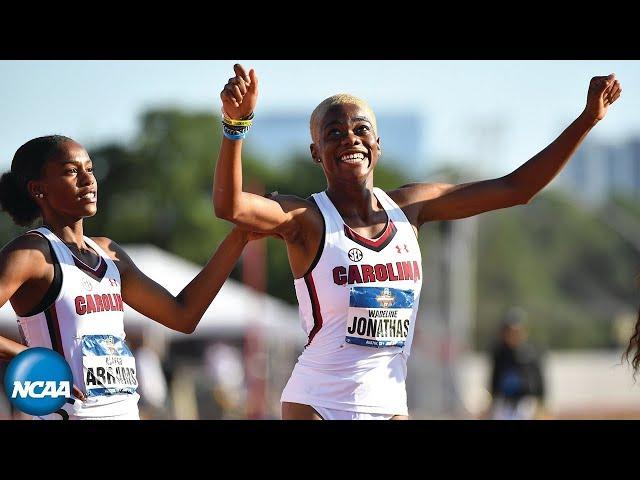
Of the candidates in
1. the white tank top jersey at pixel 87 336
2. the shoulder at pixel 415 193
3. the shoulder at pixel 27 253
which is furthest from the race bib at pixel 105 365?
the shoulder at pixel 415 193

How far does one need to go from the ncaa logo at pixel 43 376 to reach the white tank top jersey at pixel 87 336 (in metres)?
0.03

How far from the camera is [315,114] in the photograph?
579cm

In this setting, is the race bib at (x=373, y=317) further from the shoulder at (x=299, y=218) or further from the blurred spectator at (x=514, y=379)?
the blurred spectator at (x=514, y=379)

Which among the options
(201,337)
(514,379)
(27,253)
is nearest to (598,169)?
(201,337)

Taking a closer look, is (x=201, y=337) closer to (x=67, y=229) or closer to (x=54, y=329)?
(x=67, y=229)

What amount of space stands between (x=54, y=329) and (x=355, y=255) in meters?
1.33

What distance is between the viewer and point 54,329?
17.3ft

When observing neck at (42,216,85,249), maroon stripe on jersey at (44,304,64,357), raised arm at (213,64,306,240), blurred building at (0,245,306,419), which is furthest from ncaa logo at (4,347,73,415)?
blurred building at (0,245,306,419)

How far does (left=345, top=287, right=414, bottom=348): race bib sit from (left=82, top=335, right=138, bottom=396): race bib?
97cm

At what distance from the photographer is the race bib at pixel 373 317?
548 centimetres

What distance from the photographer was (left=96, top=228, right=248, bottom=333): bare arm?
5797mm

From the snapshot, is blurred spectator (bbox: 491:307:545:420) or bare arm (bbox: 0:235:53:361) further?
blurred spectator (bbox: 491:307:545:420)

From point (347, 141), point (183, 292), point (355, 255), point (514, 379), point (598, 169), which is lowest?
point (514, 379)

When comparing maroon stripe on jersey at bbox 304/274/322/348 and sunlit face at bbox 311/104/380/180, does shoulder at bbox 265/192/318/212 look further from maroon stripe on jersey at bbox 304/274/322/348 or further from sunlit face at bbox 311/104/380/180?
maroon stripe on jersey at bbox 304/274/322/348
